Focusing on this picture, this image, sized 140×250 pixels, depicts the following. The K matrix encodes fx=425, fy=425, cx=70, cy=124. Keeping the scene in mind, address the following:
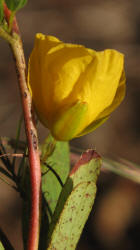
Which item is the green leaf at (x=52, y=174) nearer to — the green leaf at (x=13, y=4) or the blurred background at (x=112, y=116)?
the green leaf at (x=13, y=4)

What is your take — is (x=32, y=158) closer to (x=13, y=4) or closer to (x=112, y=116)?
(x=13, y=4)

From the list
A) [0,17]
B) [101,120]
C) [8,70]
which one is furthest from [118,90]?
[8,70]

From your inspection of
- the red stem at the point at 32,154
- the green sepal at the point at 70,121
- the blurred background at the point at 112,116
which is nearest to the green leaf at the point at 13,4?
the red stem at the point at 32,154

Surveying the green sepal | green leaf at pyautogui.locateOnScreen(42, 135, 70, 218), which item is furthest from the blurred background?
the green sepal

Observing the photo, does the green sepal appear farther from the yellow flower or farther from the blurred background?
the blurred background

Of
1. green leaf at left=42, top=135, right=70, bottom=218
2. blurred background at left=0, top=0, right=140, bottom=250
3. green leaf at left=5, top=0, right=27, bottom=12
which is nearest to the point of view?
green leaf at left=5, top=0, right=27, bottom=12

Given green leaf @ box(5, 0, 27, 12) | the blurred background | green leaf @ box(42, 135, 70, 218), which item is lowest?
the blurred background

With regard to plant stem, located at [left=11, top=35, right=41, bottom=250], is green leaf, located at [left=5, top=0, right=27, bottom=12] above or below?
above

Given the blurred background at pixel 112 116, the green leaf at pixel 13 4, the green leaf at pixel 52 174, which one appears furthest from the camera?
the blurred background at pixel 112 116
